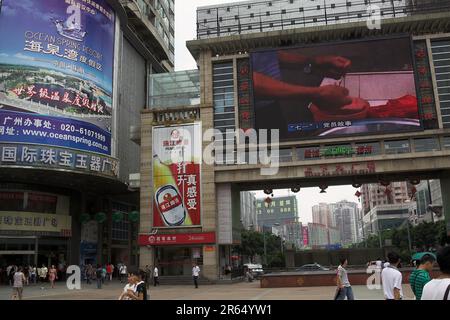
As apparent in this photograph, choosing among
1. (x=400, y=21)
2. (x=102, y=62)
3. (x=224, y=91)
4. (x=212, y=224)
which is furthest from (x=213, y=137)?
(x=400, y=21)

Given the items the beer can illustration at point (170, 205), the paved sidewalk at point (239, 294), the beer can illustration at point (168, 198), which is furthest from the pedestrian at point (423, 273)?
the beer can illustration at point (170, 205)

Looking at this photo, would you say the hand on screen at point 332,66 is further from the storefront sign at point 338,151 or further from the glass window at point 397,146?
the glass window at point 397,146

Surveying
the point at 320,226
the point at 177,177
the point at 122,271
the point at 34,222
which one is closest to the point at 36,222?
the point at 34,222

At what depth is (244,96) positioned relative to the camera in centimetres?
3497

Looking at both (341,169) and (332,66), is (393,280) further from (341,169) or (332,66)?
(332,66)

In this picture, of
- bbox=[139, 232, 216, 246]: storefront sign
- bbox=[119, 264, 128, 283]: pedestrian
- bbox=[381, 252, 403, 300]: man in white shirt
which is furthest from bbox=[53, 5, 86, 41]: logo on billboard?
bbox=[381, 252, 403, 300]: man in white shirt

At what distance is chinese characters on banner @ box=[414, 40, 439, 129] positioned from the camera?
32.3 meters

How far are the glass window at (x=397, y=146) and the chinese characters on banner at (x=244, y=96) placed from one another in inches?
382

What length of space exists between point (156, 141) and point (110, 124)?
4.08 m

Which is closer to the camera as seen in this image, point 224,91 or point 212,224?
point 212,224

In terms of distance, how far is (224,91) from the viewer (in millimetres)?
35500
